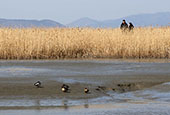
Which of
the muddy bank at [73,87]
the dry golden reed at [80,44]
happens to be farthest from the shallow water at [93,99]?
the dry golden reed at [80,44]

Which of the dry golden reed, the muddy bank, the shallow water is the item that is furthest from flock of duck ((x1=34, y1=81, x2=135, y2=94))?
the dry golden reed

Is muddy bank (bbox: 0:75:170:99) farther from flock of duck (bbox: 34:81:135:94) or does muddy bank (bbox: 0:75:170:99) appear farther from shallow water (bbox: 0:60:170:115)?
shallow water (bbox: 0:60:170:115)

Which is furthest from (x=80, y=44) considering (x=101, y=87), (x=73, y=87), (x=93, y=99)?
(x=93, y=99)

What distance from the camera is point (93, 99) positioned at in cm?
776

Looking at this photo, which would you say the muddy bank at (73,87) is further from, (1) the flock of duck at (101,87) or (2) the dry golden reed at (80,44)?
(2) the dry golden reed at (80,44)

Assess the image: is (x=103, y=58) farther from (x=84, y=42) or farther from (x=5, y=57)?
(x=5, y=57)

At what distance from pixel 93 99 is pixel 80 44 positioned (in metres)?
9.15

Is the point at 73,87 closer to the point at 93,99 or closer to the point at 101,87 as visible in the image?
the point at 101,87

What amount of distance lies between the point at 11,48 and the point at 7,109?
929cm

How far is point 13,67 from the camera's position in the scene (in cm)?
1245

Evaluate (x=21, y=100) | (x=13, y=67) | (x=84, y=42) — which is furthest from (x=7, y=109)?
(x=84, y=42)

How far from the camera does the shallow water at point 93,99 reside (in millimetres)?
6562

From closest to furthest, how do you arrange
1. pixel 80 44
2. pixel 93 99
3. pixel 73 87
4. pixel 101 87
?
1. pixel 93 99
2. pixel 73 87
3. pixel 101 87
4. pixel 80 44

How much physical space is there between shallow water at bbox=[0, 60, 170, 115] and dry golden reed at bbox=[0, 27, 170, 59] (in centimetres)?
254
